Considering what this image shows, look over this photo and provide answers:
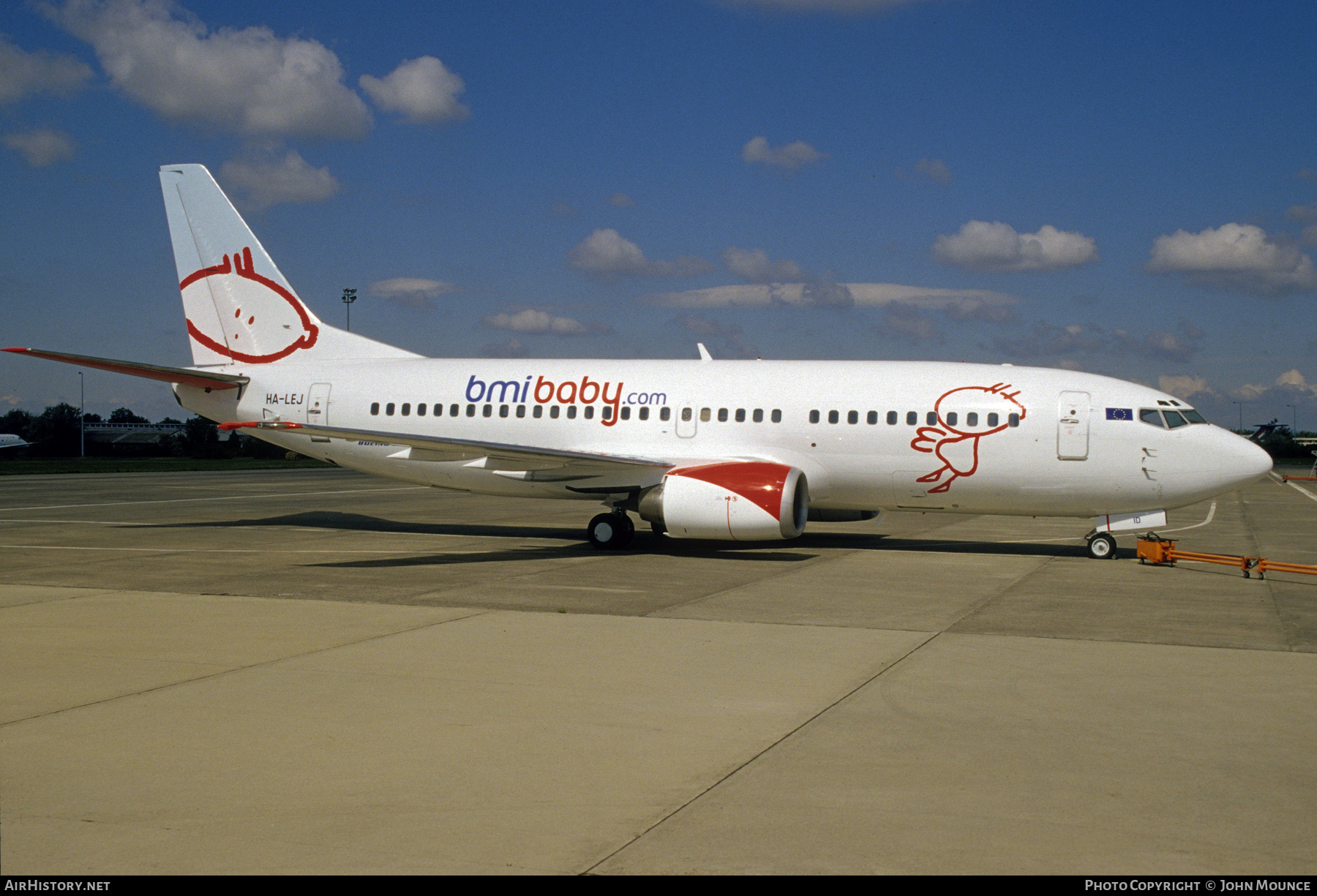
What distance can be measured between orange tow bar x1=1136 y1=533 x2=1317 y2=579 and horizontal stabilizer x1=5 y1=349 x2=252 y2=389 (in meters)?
17.6

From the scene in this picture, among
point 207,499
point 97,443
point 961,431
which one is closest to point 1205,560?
point 961,431

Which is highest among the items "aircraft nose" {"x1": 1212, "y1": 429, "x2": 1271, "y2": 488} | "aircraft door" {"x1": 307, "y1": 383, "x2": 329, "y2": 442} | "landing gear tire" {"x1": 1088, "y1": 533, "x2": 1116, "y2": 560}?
"aircraft door" {"x1": 307, "y1": 383, "x2": 329, "y2": 442}

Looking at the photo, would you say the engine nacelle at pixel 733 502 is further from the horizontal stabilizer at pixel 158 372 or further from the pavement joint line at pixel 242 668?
the horizontal stabilizer at pixel 158 372

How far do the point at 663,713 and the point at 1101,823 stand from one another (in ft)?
10.3

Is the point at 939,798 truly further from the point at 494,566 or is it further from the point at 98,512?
the point at 98,512

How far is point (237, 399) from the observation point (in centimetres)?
2191

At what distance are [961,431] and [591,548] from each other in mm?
6872

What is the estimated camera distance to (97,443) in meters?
115

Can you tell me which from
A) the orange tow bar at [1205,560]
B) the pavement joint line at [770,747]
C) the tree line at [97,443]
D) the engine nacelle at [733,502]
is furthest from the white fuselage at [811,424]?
the tree line at [97,443]

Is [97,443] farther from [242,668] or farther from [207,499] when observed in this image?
[242,668]

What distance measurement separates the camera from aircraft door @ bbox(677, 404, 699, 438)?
19219mm

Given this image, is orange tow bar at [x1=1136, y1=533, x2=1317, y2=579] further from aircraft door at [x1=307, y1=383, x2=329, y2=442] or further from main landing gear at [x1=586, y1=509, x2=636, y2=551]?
aircraft door at [x1=307, y1=383, x2=329, y2=442]

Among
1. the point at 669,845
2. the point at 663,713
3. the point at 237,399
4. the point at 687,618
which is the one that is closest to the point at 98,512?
the point at 237,399

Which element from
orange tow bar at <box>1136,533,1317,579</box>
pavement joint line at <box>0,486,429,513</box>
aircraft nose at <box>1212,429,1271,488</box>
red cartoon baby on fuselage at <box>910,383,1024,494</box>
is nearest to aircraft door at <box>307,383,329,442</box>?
pavement joint line at <box>0,486,429,513</box>
